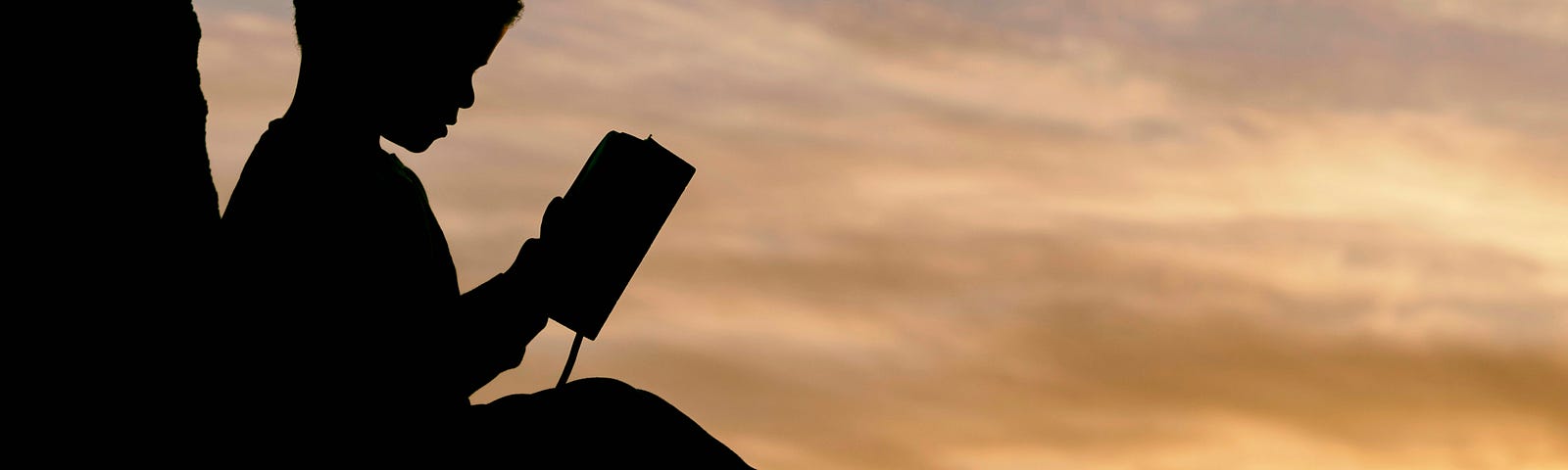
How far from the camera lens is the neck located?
4992 mm

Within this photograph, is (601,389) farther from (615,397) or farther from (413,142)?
(413,142)

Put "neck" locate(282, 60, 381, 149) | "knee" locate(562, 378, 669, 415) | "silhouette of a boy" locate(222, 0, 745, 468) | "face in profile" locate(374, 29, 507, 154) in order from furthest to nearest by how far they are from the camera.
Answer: "face in profile" locate(374, 29, 507, 154) → "neck" locate(282, 60, 381, 149) → "knee" locate(562, 378, 669, 415) → "silhouette of a boy" locate(222, 0, 745, 468)

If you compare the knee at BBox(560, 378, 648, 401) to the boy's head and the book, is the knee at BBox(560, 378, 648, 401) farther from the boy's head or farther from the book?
the boy's head

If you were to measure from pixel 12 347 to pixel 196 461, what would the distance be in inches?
22.2

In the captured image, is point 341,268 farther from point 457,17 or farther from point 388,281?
point 457,17

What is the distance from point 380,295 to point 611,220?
2.35 ft

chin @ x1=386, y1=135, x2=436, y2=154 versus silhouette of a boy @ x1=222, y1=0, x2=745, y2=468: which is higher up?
chin @ x1=386, y1=135, x2=436, y2=154

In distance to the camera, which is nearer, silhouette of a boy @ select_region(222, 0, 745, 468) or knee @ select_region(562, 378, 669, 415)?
silhouette of a boy @ select_region(222, 0, 745, 468)

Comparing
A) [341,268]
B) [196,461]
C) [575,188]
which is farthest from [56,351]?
[575,188]

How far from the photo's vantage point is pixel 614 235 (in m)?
5.07

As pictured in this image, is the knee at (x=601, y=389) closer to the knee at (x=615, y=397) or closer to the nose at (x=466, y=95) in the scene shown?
A: the knee at (x=615, y=397)

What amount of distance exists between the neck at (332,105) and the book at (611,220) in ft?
2.23

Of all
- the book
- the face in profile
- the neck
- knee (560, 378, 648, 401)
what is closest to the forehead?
the face in profile

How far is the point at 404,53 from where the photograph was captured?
Result: 509 centimetres
